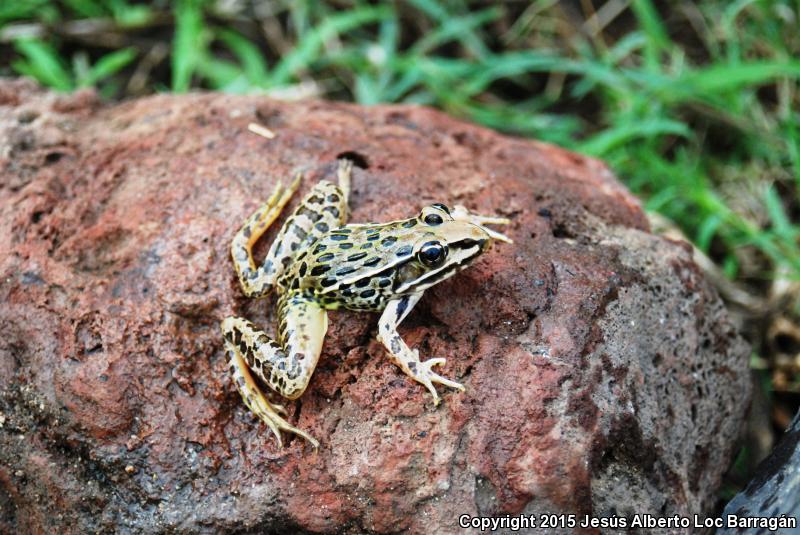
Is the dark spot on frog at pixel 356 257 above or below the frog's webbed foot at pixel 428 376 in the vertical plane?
above

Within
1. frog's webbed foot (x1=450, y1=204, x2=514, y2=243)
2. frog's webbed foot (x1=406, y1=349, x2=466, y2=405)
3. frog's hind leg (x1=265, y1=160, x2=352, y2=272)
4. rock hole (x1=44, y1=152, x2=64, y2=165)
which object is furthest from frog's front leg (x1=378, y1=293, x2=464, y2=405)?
rock hole (x1=44, y1=152, x2=64, y2=165)

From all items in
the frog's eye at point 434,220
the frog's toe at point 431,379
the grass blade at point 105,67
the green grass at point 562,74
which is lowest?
the grass blade at point 105,67

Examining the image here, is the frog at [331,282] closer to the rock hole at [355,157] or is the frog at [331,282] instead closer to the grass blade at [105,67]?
the rock hole at [355,157]

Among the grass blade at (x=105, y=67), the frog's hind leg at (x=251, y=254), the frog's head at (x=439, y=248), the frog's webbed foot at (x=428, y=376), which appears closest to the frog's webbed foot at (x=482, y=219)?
the frog's head at (x=439, y=248)

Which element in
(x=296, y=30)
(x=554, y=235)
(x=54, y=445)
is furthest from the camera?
(x=296, y=30)

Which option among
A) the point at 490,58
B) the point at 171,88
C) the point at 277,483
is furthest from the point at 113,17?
the point at 277,483

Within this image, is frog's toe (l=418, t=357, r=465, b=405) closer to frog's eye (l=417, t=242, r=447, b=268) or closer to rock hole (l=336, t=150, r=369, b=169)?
frog's eye (l=417, t=242, r=447, b=268)

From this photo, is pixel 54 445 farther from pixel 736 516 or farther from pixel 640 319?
pixel 736 516
